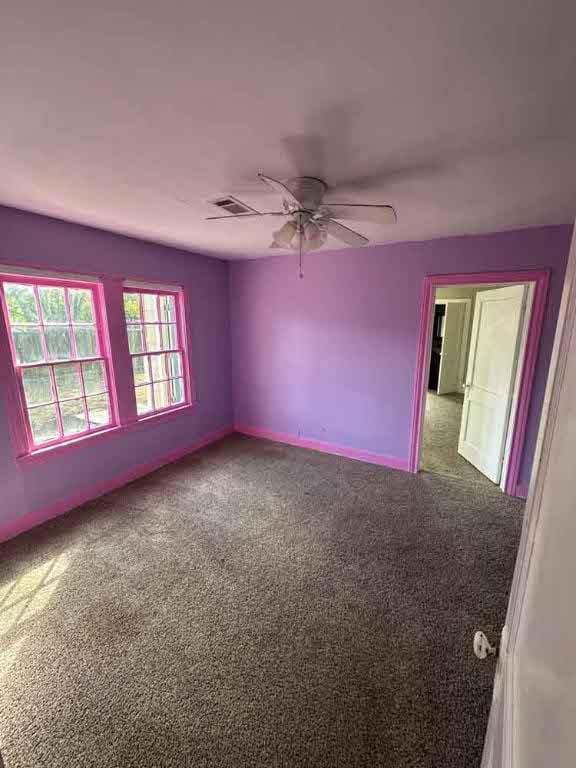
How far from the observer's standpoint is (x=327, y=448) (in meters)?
3.92

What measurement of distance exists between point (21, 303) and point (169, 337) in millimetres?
1418

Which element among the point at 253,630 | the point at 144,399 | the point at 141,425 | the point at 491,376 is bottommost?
the point at 253,630

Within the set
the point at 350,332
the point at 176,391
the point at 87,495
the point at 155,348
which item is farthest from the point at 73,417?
the point at 350,332

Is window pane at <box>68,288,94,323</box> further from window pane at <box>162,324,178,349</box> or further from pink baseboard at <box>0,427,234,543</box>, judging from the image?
pink baseboard at <box>0,427,234,543</box>

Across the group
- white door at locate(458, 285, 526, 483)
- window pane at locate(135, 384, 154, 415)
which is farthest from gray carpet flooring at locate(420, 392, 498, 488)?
window pane at locate(135, 384, 154, 415)

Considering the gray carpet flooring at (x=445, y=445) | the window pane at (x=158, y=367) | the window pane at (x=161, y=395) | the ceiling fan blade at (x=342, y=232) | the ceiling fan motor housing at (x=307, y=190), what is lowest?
the gray carpet flooring at (x=445, y=445)

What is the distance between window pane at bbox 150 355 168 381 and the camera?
11.4 feet

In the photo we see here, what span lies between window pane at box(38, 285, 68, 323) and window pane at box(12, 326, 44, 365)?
146 millimetres

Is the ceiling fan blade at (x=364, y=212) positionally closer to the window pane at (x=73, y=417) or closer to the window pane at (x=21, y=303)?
the window pane at (x=21, y=303)

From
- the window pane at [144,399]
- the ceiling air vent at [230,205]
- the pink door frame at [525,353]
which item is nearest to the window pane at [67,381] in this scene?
the window pane at [144,399]

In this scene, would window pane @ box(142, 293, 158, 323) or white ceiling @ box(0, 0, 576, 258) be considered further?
window pane @ box(142, 293, 158, 323)

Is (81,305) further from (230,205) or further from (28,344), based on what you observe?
(230,205)

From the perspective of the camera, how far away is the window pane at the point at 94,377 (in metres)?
2.85

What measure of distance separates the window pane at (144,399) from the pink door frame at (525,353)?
9.46ft
